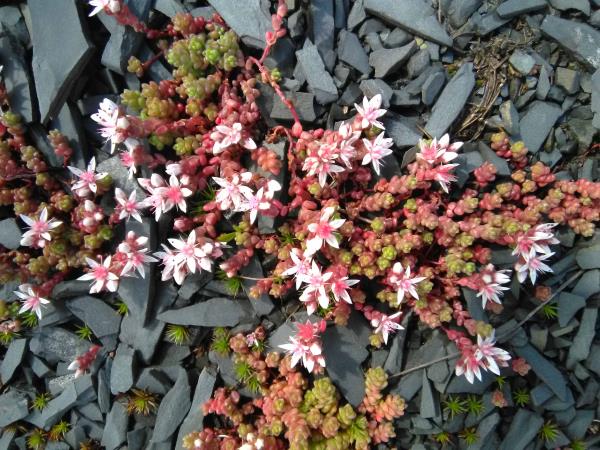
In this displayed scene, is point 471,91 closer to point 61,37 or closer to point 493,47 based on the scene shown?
point 493,47

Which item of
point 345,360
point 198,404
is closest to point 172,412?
point 198,404

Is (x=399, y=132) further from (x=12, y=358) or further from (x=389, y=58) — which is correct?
(x=12, y=358)

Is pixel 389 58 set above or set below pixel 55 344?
above

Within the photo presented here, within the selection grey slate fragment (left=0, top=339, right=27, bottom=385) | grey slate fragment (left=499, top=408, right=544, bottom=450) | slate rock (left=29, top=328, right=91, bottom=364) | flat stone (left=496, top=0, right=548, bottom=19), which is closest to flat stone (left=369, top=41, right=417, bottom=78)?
flat stone (left=496, top=0, right=548, bottom=19)

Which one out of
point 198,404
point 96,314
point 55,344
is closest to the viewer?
point 198,404

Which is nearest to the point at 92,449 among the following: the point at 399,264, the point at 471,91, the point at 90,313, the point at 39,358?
the point at 39,358

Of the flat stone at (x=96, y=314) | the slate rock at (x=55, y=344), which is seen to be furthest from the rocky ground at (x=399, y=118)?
the slate rock at (x=55, y=344)
